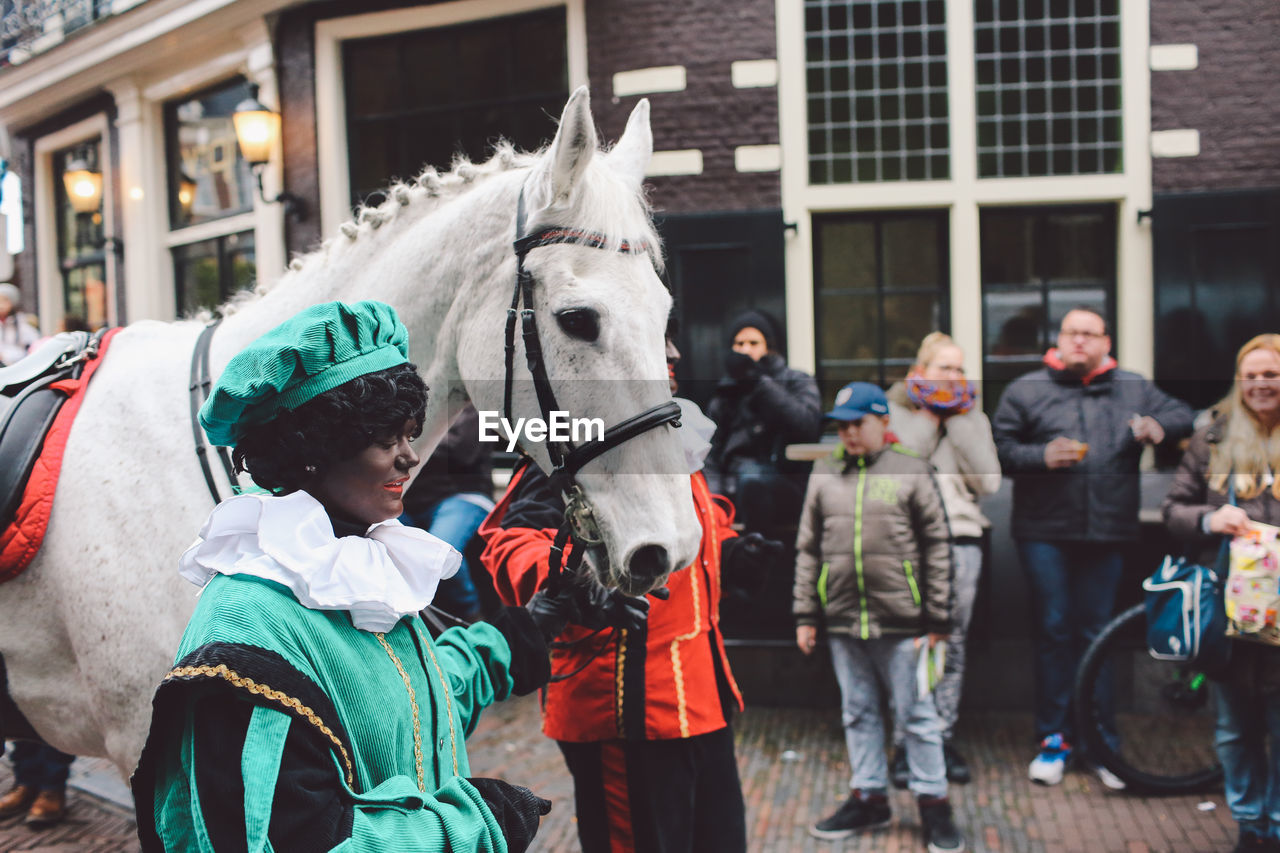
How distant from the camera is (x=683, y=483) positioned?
182 centimetres

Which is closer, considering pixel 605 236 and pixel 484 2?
pixel 605 236

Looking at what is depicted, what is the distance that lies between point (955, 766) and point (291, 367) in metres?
4.42

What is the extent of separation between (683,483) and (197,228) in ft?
29.7

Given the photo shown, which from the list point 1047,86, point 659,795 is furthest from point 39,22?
point 659,795

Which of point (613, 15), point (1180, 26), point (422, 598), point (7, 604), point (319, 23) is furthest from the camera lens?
point (319, 23)

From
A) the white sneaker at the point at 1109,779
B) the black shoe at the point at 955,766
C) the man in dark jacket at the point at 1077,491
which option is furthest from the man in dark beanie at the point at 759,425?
the white sneaker at the point at 1109,779

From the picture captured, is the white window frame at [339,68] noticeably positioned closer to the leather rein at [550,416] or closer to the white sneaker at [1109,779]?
the leather rein at [550,416]

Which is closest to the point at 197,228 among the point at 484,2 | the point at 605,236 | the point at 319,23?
the point at 319,23

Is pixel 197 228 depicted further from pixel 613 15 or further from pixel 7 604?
pixel 7 604

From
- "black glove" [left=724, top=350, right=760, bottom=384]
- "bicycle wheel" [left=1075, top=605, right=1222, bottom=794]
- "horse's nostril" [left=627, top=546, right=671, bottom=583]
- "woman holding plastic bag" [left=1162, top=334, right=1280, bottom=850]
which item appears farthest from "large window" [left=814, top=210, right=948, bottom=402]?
"horse's nostril" [left=627, top=546, right=671, bottom=583]

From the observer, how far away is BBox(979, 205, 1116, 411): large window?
263 inches

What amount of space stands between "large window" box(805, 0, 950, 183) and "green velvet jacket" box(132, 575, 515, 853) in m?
6.29

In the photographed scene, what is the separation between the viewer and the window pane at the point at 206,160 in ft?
30.0

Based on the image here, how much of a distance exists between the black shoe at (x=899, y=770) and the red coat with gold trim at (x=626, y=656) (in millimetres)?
2467
